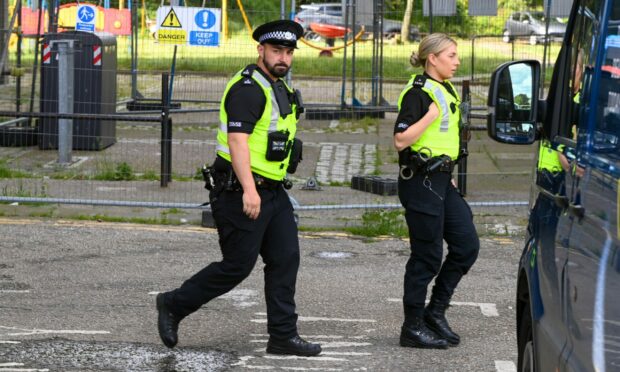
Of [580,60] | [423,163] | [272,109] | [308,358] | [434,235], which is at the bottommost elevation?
[308,358]

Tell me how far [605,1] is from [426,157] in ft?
9.46

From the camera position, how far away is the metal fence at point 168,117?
40.2ft

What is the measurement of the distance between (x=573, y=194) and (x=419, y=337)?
301cm

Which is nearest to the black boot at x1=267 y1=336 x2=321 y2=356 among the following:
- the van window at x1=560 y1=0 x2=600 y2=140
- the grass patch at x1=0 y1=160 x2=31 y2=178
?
the van window at x1=560 y1=0 x2=600 y2=140

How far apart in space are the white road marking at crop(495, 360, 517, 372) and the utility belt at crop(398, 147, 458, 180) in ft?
3.46

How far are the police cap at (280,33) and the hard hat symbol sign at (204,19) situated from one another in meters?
10.0

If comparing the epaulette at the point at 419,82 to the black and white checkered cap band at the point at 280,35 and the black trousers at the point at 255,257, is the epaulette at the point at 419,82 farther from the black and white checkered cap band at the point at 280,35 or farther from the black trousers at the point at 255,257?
the black trousers at the point at 255,257

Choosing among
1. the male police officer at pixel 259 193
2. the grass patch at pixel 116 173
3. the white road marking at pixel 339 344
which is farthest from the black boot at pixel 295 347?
the grass patch at pixel 116 173

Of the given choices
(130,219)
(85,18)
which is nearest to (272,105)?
(130,219)

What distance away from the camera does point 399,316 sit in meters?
7.70

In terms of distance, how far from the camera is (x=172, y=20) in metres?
16.3

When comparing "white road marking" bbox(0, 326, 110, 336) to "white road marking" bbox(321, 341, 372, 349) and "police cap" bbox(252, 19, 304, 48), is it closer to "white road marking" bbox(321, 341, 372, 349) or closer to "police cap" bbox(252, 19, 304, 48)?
"white road marking" bbox(321, 341, 372, 349)

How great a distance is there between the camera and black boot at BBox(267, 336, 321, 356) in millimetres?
6645

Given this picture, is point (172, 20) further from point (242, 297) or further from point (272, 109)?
point (272, 109)
